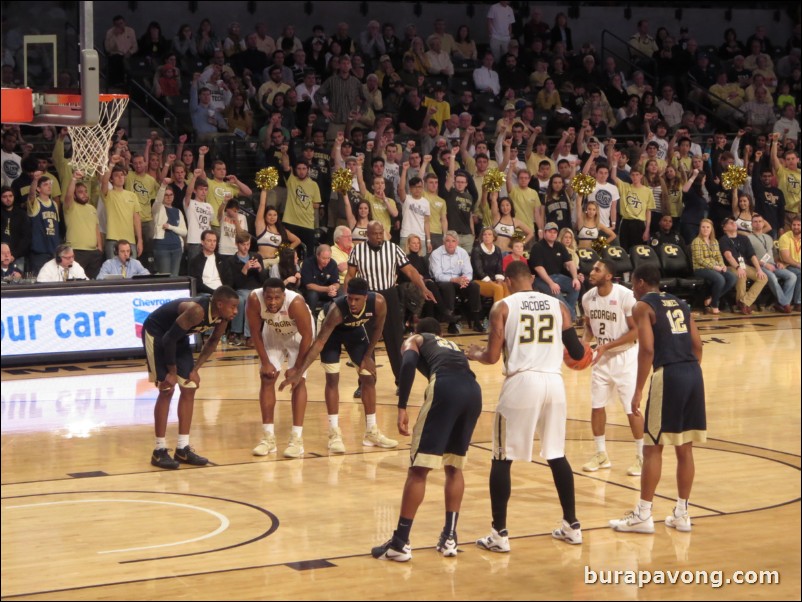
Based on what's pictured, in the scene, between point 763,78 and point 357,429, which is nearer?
point 357,429

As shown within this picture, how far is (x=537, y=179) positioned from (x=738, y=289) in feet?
12.2

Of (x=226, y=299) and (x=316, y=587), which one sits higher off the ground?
(x=226, y=299)

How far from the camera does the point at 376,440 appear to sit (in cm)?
1170

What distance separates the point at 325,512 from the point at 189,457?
2.02 meters

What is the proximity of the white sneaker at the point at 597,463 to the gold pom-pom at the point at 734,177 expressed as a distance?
11.6m

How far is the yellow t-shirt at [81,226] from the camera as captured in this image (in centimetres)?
1680

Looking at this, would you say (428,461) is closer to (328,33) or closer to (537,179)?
(537,179)

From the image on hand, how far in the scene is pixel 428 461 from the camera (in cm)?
802

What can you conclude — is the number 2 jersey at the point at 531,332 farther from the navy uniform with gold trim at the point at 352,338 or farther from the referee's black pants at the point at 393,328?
the referee's black pants at the point at 393,328

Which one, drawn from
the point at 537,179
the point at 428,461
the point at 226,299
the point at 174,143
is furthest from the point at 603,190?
the point at 428,461

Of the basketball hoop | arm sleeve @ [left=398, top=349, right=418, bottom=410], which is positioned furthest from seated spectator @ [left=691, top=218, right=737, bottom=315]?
arm sleeve @ [left=398, top=349, right=418, bottom=410]

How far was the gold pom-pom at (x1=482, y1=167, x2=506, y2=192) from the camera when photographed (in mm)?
19391

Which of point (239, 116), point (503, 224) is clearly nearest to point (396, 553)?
point (503, 224)

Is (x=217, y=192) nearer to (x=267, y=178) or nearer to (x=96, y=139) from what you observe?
(x=267, y=178)
